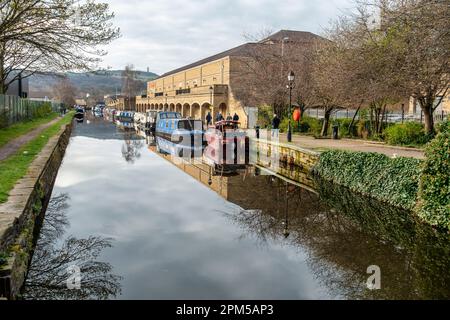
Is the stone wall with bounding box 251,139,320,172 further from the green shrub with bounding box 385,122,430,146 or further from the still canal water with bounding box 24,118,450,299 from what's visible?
the green shrub with bounding box 385,122,430,146

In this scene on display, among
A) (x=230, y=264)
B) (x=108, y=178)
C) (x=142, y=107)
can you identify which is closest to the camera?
(x=230, y=264)

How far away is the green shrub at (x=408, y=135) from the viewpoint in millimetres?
20219

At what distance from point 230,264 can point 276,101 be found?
26.1m

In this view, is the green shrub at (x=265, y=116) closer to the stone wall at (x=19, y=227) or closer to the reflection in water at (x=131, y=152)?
the reflection in water at (x=131, y=152)

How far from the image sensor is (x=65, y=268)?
7098 millimetres

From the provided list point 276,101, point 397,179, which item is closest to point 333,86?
point 276,101

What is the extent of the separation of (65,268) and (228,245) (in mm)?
2958

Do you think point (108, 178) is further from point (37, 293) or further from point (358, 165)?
point (37, 293)

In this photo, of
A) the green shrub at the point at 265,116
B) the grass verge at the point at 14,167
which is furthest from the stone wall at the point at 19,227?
the green shrub at the point at 265,116

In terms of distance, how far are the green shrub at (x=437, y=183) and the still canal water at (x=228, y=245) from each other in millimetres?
398

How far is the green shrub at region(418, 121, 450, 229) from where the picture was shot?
9.62m

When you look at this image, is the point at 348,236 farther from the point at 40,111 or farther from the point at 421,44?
the point at 40,111

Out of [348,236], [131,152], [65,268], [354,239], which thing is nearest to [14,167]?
[65,268]
